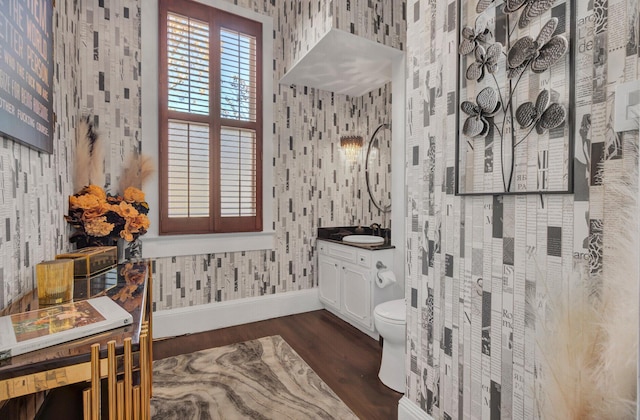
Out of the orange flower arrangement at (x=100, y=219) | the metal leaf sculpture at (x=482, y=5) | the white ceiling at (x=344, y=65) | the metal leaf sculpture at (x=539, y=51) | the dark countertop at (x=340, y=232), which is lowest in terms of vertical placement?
the dark countertop at (x=340, y=232)

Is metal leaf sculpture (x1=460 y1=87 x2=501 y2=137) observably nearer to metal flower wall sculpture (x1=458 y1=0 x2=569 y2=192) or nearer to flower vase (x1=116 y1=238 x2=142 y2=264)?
metal flower wall sculpture (x1=458 y1=0 x2=569 y2=192)

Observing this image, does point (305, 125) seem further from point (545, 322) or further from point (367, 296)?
point (545, 322)

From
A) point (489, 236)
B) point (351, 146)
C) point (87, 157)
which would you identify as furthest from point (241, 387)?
point (351, 146)

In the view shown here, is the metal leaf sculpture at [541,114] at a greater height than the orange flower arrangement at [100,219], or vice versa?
the metal leaf sculpture at [541,114]

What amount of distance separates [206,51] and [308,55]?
99 cm

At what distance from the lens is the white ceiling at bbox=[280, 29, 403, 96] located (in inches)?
99.0

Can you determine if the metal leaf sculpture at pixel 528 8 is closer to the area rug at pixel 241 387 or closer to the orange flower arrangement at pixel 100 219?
the area rug at pixel 241 387

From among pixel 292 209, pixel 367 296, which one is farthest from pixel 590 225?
pixel 292 209

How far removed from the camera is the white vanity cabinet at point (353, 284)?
2.66 meters

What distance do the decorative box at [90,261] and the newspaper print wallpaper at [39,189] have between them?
5.4 inches

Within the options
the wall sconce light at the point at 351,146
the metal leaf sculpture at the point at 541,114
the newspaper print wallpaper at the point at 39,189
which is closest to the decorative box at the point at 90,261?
the newspaper print wallpaper at the point at 39,189

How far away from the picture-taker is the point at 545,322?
41.7 inches

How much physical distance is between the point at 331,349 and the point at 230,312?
1.10 metres

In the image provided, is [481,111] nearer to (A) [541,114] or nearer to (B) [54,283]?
(A) [541,114]
